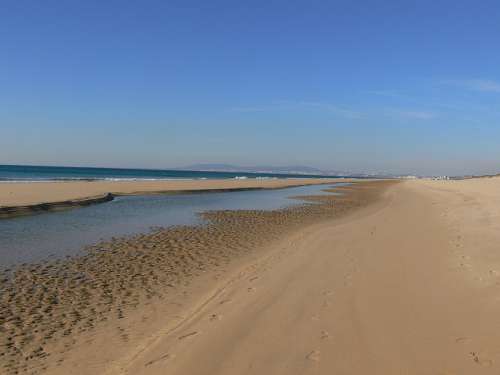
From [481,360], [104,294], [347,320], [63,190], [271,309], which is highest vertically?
[63,190]

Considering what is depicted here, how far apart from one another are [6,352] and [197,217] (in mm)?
16320

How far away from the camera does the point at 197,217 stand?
72.5 feet

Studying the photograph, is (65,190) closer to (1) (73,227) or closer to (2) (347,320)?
(1) (73,227)

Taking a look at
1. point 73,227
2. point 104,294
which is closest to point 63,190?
point 73,227

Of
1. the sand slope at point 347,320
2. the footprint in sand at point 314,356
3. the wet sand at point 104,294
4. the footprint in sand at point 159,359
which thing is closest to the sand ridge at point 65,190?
the wet sand at point 104,294

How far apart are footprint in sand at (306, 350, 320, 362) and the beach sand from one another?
0.03 meters

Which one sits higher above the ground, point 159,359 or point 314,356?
point 314,356

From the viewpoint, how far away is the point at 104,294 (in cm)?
859

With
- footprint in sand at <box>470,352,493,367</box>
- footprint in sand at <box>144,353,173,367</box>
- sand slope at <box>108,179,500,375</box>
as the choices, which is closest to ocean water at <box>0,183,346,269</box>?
sand slope at <box>108,179,500,375</box>

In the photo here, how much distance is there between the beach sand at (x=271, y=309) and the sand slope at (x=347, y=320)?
2 cm

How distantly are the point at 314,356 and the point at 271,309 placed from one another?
2013 millimetres

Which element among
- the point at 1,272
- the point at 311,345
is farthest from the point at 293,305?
the point at 1,272

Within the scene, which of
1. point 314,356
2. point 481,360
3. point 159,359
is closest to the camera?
point 481,360

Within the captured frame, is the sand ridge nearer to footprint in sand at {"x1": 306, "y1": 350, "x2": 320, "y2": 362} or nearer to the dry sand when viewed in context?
the dry sand
